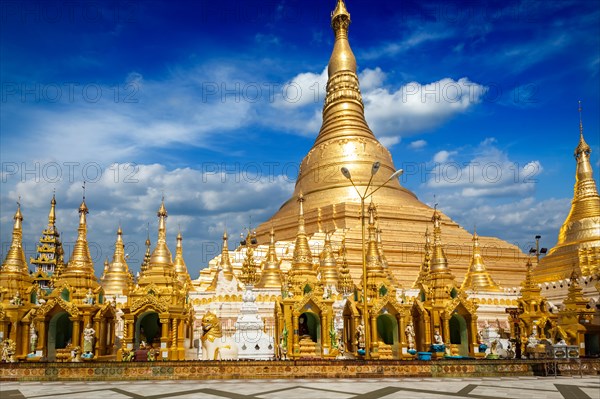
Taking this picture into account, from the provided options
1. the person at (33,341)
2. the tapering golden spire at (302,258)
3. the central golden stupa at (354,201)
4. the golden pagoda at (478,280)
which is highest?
the central golden stupa at (354,201)

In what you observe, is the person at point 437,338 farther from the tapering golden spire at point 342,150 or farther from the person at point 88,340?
the tapering golden spire at point 342,150

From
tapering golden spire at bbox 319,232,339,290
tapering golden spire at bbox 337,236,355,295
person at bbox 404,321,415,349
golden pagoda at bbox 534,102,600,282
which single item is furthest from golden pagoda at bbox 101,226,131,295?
golden pagoda at bbox 534,102,600,282

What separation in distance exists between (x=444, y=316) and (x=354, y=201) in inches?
977

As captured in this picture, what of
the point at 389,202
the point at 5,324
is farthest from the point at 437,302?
the point at 389,202

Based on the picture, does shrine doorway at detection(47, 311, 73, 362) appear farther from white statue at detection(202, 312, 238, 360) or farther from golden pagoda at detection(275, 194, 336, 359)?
golden pagoda at detection(275, 194, 336, 359)

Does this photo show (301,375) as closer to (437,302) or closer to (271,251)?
(437,302)

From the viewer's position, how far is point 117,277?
3788 centimetres

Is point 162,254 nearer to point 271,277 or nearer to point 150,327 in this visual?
point 150,327

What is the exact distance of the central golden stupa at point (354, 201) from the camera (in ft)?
155

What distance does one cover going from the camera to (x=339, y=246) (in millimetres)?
44562

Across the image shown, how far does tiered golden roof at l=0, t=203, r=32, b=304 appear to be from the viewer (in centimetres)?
2780

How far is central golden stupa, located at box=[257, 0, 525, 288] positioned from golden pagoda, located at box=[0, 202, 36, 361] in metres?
21.9

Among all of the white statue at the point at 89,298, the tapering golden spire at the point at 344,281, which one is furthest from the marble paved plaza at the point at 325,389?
the tapering golden spire at the point at 344,281

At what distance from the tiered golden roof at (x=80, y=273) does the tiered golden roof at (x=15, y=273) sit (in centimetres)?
228
